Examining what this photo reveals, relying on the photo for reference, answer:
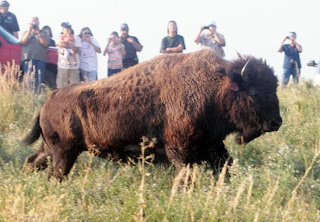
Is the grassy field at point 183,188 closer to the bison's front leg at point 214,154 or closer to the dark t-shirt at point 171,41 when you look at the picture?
the bison's front leg at point 214,154

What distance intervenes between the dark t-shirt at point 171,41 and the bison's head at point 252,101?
185 inches

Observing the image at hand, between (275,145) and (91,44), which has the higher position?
(91,44)

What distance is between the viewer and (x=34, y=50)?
1010 centimetres

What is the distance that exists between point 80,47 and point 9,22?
2189 millimetres

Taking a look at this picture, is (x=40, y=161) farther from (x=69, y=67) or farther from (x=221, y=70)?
(x=69, y=67)

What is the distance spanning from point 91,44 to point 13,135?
3755mm

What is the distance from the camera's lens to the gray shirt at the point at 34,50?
10.0 meters

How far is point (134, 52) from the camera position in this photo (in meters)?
10.6

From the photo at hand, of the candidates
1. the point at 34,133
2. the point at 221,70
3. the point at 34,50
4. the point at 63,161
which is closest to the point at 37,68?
the point at 34,50

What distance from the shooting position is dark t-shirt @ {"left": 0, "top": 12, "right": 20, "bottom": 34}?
35.9 ft

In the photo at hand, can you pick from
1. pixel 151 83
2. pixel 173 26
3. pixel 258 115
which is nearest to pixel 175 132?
pixel 151 83

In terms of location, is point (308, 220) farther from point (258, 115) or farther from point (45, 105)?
point (45, 105)

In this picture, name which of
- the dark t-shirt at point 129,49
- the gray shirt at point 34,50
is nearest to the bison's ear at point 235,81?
the dark t-shirt at point 129,49

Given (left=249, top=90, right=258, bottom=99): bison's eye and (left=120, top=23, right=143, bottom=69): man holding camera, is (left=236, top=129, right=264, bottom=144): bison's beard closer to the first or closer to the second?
(left=249, top=90, right=258, bottom=99): bison's eye
